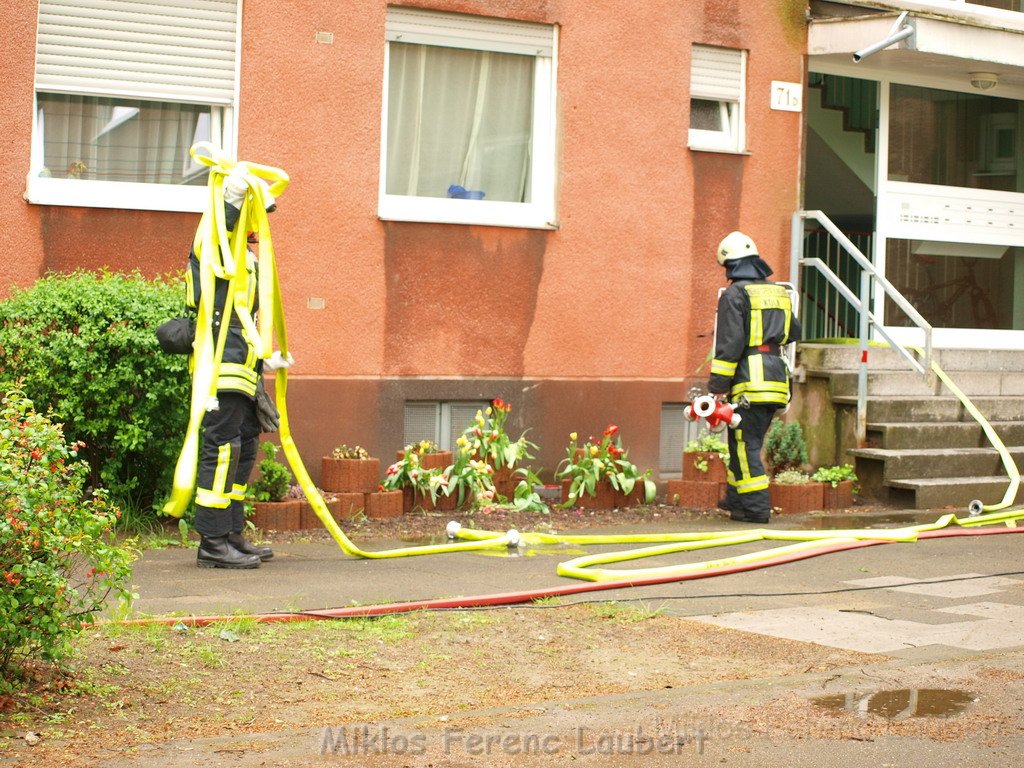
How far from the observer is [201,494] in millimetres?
7805

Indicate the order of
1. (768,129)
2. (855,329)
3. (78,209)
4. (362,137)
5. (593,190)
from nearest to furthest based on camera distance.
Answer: (78,209), (362,137), (593,190), (768,129), (855,329)

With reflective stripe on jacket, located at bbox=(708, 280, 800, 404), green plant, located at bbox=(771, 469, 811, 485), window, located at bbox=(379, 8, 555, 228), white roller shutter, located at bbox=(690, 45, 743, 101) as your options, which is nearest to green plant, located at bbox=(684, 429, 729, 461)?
green plant, located at bbox=(771, 469, 811, 485)

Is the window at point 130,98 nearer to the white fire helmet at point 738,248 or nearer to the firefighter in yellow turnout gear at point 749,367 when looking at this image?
the white fire helmet at point 738,248

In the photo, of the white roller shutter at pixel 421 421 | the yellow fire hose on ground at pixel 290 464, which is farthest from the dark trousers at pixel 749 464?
the white roller shutter at pixel 421 421

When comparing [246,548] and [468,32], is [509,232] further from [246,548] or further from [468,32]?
[246,548]

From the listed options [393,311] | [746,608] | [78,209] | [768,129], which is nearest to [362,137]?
[393,311]

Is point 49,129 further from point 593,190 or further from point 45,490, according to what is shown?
point 45,490

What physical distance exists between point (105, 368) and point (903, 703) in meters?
5.38

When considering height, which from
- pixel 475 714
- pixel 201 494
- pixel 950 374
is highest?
pixel 950 374

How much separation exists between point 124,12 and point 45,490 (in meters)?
6.20

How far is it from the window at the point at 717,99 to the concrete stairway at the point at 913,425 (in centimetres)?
198

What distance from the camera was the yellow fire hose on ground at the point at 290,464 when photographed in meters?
7.53

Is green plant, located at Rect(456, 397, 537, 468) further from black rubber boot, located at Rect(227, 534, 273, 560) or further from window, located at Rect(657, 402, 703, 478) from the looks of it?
black rubber boot, located at Rect(227, 534, 273, 560)

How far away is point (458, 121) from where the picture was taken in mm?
11609
